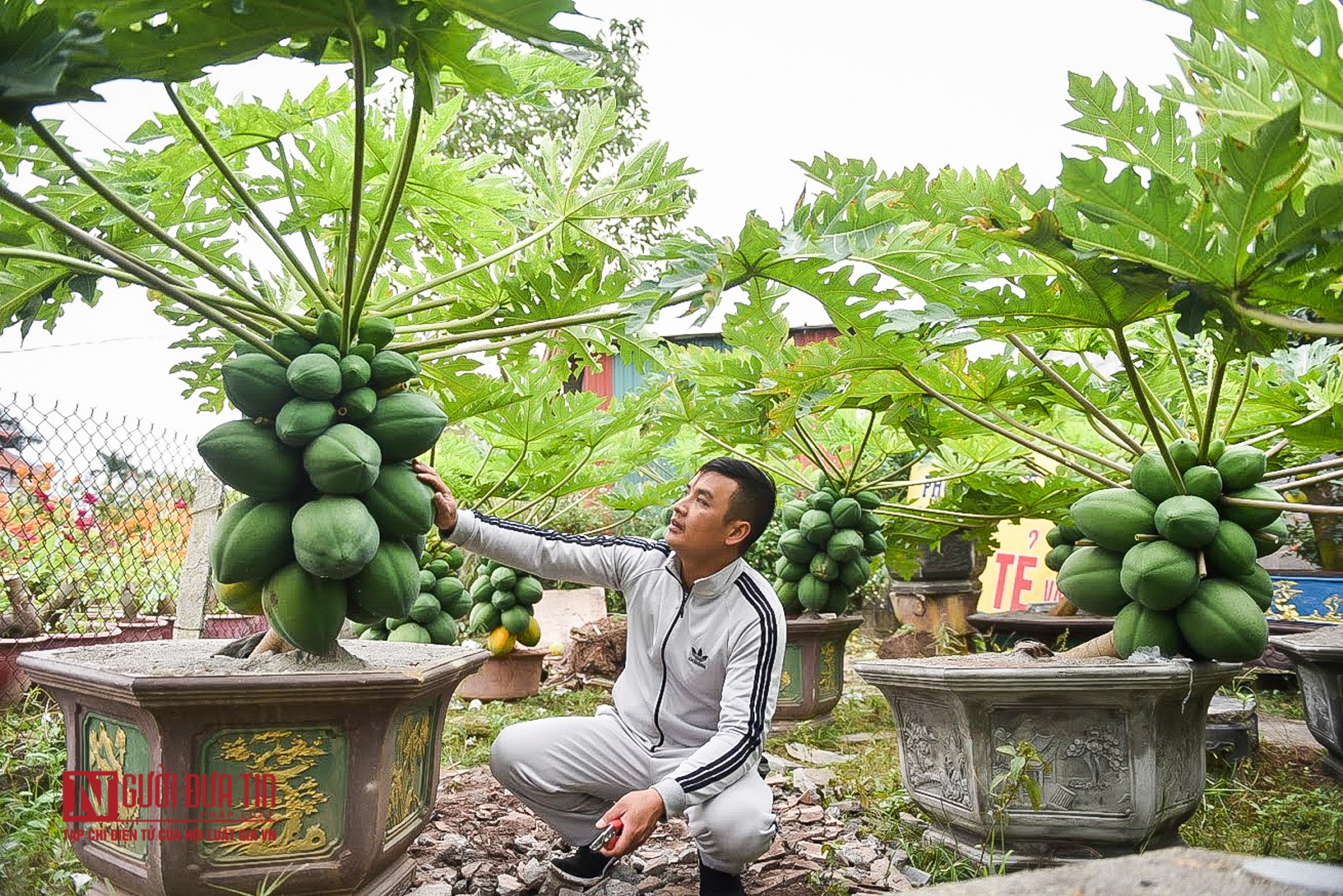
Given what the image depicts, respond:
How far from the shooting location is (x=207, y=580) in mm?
3439

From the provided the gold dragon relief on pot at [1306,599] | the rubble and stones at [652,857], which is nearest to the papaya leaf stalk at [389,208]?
the rubble and stones at [652,857]

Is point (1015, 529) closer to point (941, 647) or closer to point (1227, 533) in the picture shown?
point (941, 647)

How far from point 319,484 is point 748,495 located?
1113 millimetres

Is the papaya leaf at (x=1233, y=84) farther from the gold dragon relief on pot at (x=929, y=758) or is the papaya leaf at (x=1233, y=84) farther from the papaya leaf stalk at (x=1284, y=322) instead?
the gold dragon relief on pot at (x=929, y=758)

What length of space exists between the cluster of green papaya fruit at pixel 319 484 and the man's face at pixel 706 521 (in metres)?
0.68

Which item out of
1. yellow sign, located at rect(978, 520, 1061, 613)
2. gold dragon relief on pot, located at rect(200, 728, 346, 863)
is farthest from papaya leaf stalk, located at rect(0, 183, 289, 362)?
yellow sign, located at rect(978, 520, 1061, 613)

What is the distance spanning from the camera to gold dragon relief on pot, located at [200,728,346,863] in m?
1.77

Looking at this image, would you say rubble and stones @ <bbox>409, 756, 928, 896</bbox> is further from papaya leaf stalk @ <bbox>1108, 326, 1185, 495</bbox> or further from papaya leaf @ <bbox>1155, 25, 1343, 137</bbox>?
papaya leaf @ <bbox>1155, 25, 1343, 137</bbox>

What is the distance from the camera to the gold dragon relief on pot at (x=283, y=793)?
1.77 meters

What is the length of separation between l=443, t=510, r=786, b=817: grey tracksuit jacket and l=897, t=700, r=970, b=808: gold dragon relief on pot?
1.58 ft

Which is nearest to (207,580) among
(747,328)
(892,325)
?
(747,328)

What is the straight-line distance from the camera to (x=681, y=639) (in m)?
2.41

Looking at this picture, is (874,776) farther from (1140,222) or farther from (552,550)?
(1140,222)

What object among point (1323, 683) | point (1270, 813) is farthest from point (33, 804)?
point (1323, 683)
